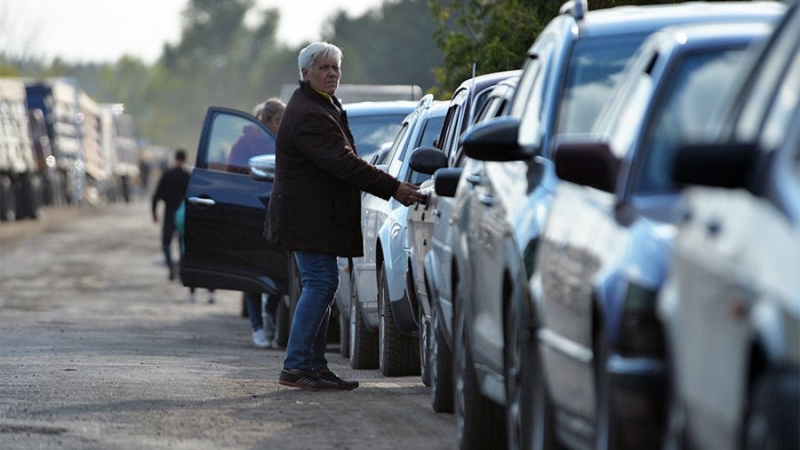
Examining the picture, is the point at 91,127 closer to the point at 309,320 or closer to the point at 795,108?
the point at 309,320

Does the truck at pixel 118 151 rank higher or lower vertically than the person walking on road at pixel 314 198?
lower

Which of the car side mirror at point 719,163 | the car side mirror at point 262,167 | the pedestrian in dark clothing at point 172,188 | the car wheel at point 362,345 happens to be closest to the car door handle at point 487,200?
the car side mirror at point 719,163

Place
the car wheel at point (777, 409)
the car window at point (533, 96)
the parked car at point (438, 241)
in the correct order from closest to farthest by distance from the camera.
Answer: the car wheel at point (777, 409)
the car window at point (533, 96)
the parked car at point (438, 241)

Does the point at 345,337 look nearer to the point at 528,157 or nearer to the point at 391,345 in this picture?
the point at 391,345

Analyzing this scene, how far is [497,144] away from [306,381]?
412 cm

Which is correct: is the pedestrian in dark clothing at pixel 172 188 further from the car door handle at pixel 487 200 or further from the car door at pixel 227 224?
the car door handle at pixel 487 200

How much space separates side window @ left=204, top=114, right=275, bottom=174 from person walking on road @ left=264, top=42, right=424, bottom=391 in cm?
436

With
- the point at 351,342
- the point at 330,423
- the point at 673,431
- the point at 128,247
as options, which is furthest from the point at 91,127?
the point at 673,431

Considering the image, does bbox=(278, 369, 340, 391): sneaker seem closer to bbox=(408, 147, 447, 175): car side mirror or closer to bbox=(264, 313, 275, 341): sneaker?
bbox=(408, 147, 447, 175): car side mirror

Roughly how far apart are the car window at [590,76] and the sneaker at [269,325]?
9.90m

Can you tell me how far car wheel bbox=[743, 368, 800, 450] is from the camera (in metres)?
3.58

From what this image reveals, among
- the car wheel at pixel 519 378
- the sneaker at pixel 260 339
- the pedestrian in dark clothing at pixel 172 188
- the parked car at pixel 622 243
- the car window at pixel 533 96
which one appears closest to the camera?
the parked car at pixel 622 243

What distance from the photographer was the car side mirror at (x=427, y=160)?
9.46m

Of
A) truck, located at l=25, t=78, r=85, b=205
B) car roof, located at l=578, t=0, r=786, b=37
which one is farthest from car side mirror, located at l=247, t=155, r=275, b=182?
truck, located at l=25, t=78, r=85, b=205
